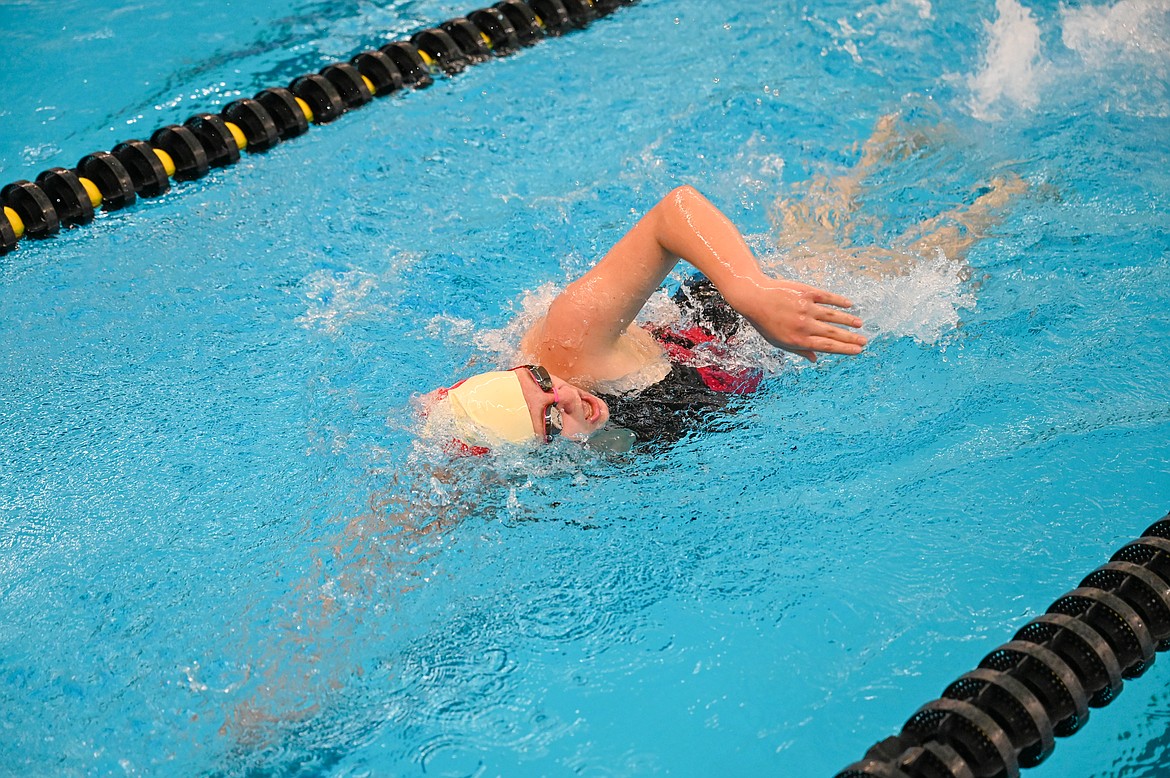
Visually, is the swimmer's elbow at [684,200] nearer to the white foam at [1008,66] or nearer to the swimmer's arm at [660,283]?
the swimmer's arm at [660,283]

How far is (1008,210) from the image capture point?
3650 mm

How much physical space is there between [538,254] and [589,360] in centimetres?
115

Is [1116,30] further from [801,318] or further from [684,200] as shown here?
[801,318]

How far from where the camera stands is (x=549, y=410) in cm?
253

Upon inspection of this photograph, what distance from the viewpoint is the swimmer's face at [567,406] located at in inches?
99.2

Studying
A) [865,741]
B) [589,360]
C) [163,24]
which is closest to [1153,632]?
[865,741]

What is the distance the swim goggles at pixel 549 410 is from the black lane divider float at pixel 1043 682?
3.33 feet

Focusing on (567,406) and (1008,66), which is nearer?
(567,406)

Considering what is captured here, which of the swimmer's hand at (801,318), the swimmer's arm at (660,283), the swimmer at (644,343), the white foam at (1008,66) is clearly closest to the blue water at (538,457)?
the white foam at (1008,66)

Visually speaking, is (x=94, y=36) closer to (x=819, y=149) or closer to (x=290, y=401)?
(x=290, y=401)

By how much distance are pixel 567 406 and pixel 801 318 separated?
0.66 meters

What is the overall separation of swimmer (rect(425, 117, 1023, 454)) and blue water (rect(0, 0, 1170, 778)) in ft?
0.54

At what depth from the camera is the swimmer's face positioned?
2.52 meters

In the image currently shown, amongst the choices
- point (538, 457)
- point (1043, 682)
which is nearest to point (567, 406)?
point (538, 457)
